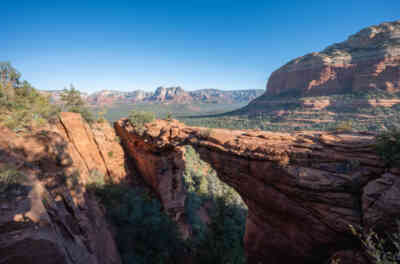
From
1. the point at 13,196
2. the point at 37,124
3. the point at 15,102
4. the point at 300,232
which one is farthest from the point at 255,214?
the point at 15,102

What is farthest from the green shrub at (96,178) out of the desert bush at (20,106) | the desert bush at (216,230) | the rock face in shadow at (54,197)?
the desert bush at (216,230)

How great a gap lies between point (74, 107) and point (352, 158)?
57.3ft

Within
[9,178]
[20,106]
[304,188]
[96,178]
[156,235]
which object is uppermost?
[20,106]

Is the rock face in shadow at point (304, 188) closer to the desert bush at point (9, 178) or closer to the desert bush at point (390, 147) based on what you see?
the desert bush at point (390, 147)

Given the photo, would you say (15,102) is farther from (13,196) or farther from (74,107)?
(13,196)

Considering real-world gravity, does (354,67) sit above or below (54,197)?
above

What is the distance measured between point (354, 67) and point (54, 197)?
7454 cm

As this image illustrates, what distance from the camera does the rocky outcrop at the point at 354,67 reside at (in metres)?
41.6

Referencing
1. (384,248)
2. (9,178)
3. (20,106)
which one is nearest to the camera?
(384,248)

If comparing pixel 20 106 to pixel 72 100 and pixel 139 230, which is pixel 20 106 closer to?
pixel 72 100

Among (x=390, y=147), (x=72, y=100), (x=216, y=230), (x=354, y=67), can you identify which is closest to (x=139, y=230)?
(x=216, y=230)

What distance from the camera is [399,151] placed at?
3.51 meters

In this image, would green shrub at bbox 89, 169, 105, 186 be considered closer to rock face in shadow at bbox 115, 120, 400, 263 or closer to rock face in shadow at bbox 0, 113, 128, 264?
rock face in shadow at bbox 0, 113, 128, 264

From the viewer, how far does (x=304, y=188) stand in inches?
181
